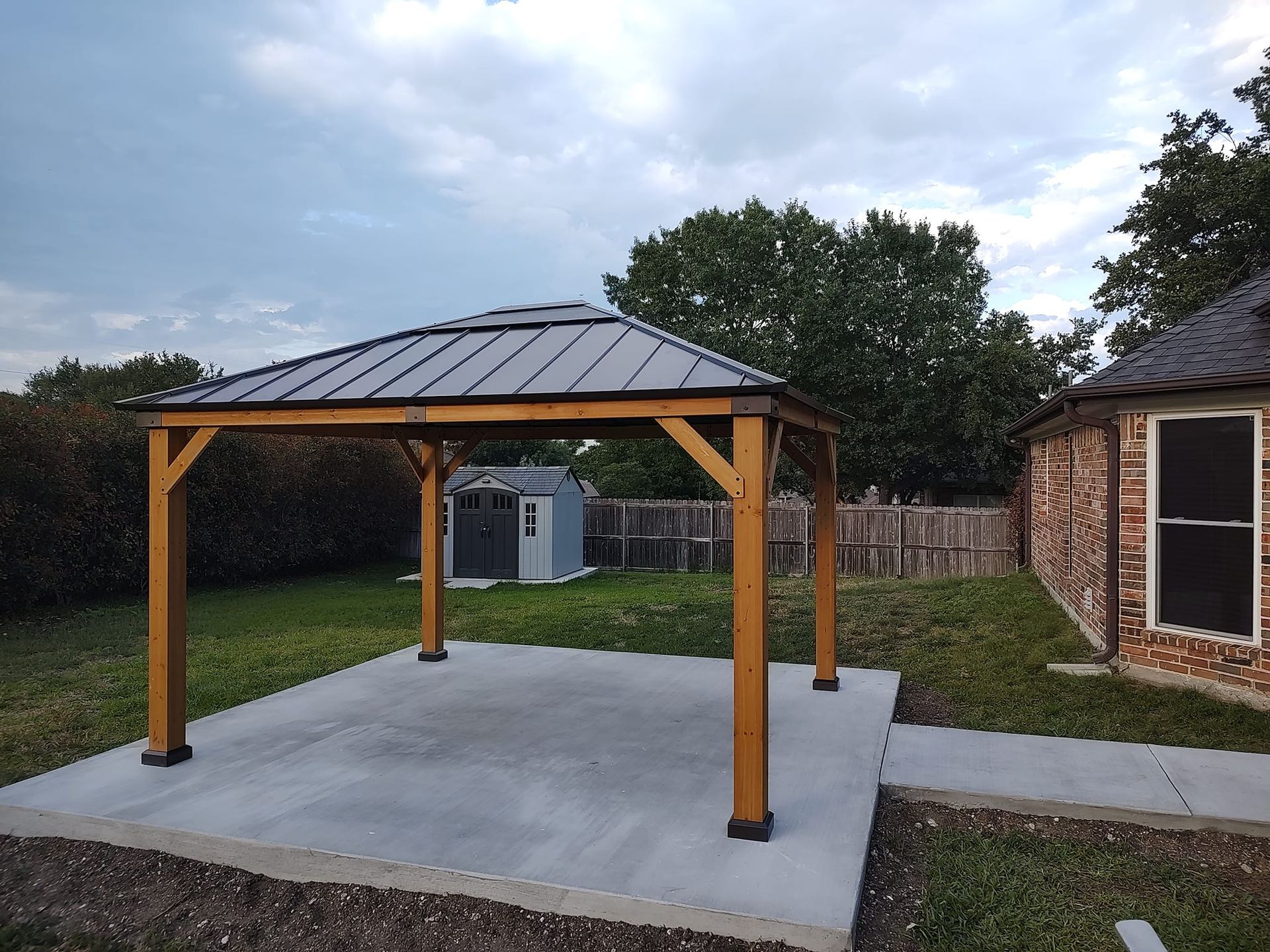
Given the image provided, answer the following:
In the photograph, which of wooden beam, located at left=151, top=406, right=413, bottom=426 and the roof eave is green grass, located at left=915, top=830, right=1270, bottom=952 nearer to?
the roof eave

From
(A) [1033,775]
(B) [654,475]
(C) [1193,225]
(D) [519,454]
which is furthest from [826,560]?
(D) [519,454]

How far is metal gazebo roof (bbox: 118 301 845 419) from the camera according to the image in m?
3.83

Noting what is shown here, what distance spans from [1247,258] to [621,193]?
618 inches

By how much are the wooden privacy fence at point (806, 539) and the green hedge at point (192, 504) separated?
4.59m

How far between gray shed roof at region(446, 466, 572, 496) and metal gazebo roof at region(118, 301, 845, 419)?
8.56 metres

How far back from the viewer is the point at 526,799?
4043mm

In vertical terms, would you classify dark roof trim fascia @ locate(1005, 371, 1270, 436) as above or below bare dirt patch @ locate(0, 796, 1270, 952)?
above

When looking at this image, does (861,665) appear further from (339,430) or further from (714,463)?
(339,430)

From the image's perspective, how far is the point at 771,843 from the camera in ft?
11.5

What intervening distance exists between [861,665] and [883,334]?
630 inches

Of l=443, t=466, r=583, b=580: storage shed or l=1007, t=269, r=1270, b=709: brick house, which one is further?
l=443, t=466, r=583, b=580: storage shed

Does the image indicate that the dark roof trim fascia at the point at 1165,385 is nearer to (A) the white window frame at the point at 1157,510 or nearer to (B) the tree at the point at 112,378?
(A) the white window frame at the point at 1157,510

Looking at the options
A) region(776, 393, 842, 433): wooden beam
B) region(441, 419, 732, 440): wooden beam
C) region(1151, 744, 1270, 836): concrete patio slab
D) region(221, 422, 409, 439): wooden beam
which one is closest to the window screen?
region(1151, 744, 1270, 836): concrete patio slab

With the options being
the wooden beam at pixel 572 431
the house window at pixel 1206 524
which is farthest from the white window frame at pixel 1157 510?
the wooden beam at pixel 572 431
